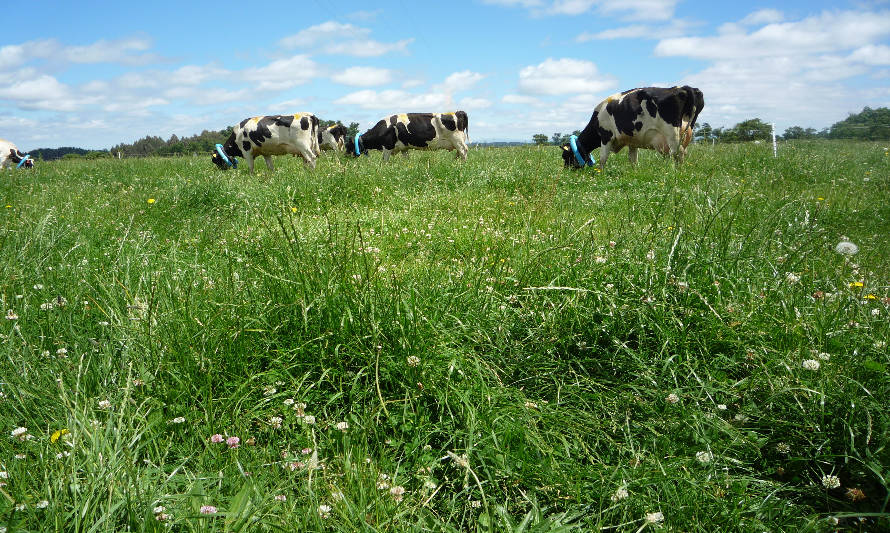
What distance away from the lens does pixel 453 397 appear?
237cm

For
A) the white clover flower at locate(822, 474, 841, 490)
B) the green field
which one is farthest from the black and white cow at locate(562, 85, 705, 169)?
the white clover flower at locate(822, 474, 841, 490)

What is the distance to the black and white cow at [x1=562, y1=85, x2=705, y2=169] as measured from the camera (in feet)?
36.4

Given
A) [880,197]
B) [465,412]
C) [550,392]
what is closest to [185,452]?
[465,412]

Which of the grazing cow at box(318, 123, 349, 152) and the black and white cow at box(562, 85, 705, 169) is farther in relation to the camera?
the grazing cow at box(318, 123, 349, 152)

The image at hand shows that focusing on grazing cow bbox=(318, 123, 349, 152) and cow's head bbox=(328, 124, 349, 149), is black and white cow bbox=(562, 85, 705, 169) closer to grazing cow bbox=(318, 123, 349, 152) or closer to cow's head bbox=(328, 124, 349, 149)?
grazing cow bbox=(318, 123, 349, 152)

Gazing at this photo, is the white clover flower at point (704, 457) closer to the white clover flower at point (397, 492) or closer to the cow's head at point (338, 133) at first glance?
the white clover flower at point (397, 492)

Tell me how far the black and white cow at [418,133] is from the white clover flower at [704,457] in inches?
649

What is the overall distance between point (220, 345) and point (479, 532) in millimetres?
1501

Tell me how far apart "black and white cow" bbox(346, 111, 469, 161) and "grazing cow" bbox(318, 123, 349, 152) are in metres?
5.14

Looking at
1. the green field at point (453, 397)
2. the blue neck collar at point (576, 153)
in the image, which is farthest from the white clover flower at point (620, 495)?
the blue neck collar at point (576, 153)

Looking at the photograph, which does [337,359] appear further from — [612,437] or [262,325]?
[612,437]

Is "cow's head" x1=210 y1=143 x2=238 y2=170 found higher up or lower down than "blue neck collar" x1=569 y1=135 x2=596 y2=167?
higher up

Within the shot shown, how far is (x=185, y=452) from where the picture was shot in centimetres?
213

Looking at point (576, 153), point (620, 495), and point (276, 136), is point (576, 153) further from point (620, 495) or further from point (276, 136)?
point (620, 495)
